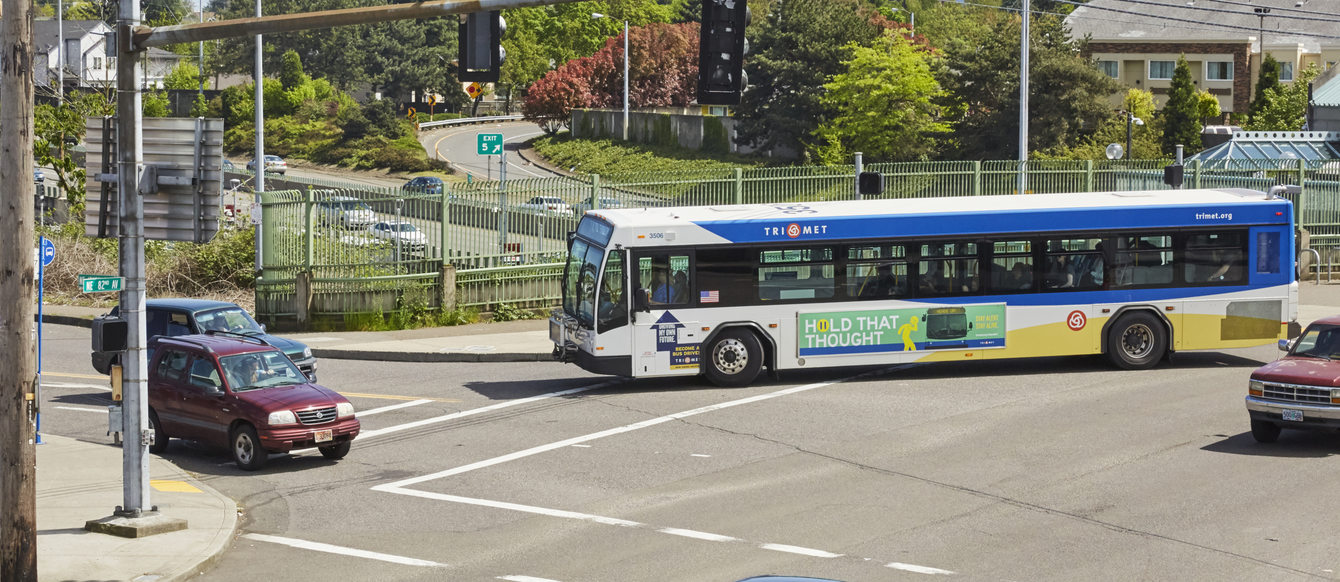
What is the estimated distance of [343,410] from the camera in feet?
58.7

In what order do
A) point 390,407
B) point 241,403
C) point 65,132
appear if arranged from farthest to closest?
1. point 65,132
2. point 390,407
3. point 241,403

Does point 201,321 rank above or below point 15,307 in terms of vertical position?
below

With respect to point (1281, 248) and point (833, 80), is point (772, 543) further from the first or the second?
point (833, 80)

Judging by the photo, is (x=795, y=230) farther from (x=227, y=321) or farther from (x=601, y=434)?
(x=227, y=321)

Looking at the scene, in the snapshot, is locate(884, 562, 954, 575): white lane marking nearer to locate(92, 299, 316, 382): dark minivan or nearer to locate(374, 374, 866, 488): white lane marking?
locate(374, 374, 866, 488): white lane marking

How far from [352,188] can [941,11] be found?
110176 mm

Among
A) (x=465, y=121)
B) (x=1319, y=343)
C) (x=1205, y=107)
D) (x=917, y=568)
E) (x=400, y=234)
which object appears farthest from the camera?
(x=465, y=121)

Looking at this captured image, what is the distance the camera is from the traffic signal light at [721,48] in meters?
15.0

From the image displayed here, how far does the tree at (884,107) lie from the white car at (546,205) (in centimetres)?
3921

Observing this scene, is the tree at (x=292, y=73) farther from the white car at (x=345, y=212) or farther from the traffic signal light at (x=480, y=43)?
the traffic signal light at (x=480, y=43)

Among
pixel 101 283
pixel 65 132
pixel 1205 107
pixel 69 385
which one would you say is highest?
pixel 1205 107

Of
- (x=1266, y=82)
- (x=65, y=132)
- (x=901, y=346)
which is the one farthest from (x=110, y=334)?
(x=1266, y=82)

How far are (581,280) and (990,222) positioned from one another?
6519 mm

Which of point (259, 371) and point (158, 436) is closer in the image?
point (259, 371)
